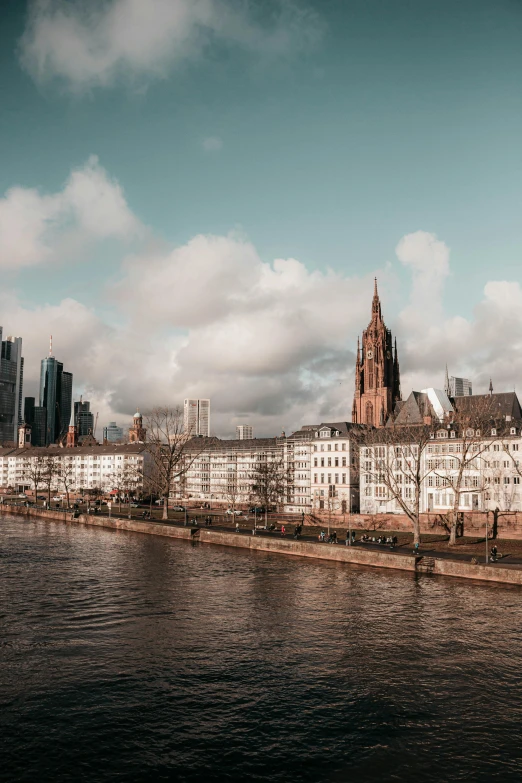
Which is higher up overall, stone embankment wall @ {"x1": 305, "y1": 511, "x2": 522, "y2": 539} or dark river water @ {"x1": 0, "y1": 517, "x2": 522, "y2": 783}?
stone embankment wall @ {"x1": 305, "y1": 511, "x2": 522, "y2": 539}

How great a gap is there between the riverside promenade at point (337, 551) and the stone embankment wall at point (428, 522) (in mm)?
12996

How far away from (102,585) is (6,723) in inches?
1341

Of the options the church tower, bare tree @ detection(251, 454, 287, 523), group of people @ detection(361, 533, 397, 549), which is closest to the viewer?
group of people @ detection(361, 533, 397, 549)

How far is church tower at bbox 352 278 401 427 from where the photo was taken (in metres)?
184

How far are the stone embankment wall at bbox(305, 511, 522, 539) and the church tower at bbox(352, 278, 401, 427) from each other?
68842 millimetres

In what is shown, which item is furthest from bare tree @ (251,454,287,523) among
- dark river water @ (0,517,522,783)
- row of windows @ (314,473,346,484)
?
dark river water @ (0,517,522,783)

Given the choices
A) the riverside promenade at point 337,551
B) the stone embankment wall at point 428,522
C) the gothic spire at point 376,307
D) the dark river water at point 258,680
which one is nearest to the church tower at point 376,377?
the gothic spire at point 376,307

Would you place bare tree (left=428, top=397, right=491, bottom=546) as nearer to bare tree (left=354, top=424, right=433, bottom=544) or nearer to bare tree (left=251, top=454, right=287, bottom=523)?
→ bare tree (left=354, top=424, right=433, bottom=544)

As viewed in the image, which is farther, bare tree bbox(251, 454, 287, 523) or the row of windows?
bare tree bbox(251, 454, 287, 523)

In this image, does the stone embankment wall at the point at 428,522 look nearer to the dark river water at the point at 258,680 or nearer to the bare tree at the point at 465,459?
the bare tree at the point at 465,459

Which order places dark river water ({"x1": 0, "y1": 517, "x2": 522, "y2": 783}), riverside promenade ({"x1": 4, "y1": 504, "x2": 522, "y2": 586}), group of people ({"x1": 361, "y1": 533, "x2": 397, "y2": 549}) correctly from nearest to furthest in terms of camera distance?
dark river water ({"x1": 0, "y1": 517, "x2": 522, "y2": 783}) < riverside promenade ({"x1": 4, "y1": 504, "x2": 522, "y2": 586}) < group of people ({"x1": 361, "y1": 533, "x2": 397, "y2": 549})

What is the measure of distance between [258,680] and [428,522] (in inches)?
2758

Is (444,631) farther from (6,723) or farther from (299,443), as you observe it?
(299,443)

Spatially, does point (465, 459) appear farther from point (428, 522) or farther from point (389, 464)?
point (389, 464)
